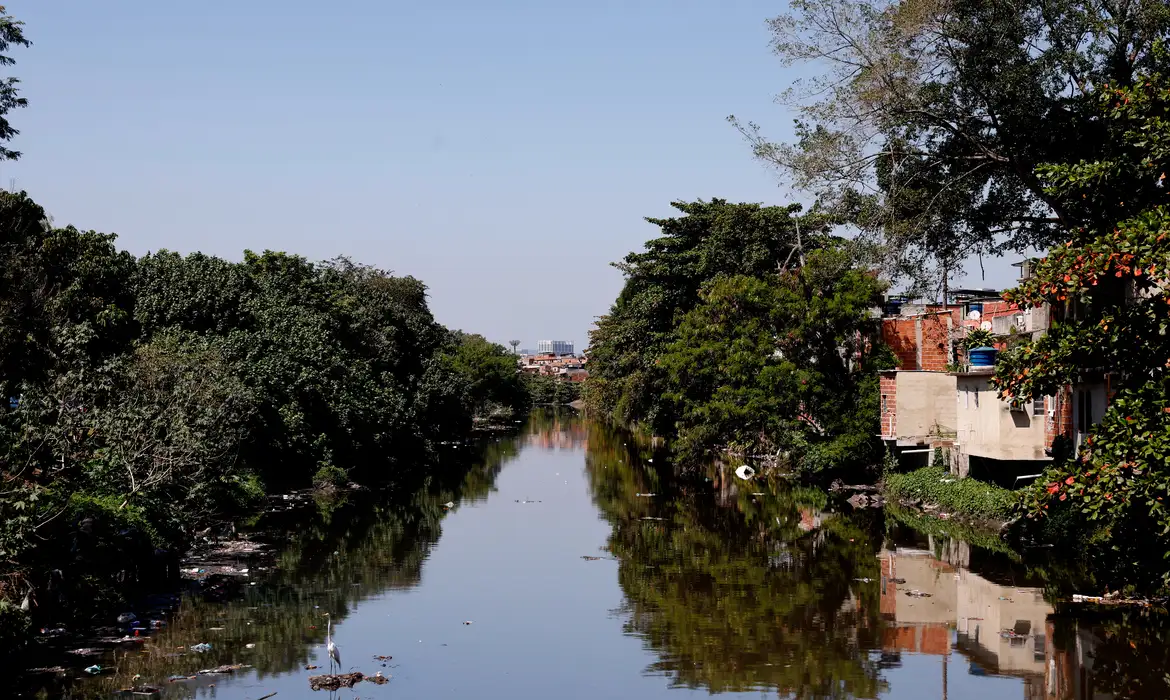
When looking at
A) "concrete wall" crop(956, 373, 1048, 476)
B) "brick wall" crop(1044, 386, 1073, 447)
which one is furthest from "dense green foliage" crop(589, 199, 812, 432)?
"brick wall" crop(1044, 386, 1073, 447)

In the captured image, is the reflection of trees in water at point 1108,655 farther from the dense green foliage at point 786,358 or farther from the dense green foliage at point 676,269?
the dense green foliage at point 676,269

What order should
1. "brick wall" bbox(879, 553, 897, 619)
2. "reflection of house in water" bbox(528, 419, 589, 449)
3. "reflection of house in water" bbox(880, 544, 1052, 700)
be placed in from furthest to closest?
"reflection of house in water" bbox(528, 419, 589, 449), "brick wall" bbox(879, 553, 897, 619), "reflection of house in water" bbox(880, 544, 1052, 700)

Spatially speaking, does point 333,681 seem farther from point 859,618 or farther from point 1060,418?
point 1060,418

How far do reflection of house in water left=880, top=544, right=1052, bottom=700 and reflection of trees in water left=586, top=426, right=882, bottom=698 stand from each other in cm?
44

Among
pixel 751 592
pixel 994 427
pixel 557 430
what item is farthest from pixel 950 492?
pixel 557 430

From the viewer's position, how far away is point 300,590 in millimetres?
20781

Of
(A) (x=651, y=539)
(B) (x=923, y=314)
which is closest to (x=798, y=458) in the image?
(B) (x=923, y=314)

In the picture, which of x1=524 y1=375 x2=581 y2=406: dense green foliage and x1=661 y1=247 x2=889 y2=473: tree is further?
x1=524 y1=375 x2=581 y2=406: dense green foliage

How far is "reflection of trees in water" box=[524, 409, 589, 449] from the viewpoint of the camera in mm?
65500

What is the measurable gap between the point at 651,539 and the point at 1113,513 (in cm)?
1522

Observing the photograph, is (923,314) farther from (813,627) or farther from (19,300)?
(19,300)

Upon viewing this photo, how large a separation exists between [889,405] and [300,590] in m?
18.8

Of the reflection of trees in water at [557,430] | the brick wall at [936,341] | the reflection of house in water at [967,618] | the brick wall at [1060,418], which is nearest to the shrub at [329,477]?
the brick wall at [936,341]

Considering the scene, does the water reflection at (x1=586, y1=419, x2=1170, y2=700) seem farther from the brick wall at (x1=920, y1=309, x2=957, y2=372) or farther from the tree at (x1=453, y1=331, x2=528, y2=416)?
the tree at (x1=453, y1=331, x2=528, y2=416)
